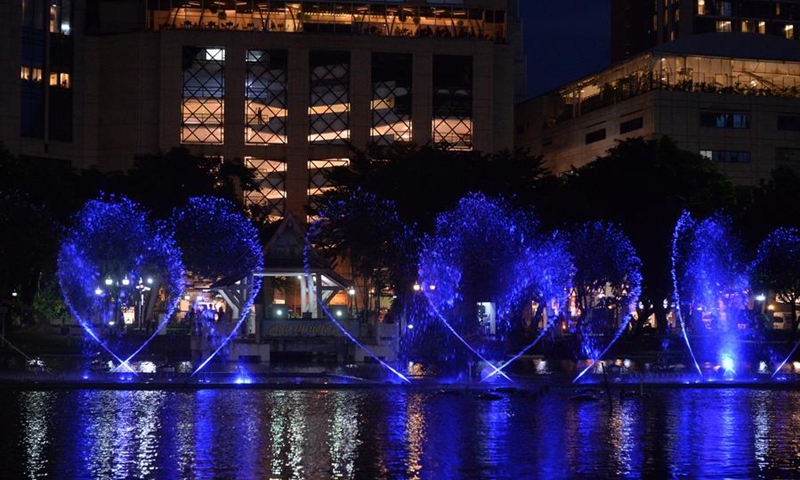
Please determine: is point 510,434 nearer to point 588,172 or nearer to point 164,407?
point 164,407

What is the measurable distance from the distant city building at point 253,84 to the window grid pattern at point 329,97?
10cm

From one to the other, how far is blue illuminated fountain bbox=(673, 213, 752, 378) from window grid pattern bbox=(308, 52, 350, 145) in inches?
1703

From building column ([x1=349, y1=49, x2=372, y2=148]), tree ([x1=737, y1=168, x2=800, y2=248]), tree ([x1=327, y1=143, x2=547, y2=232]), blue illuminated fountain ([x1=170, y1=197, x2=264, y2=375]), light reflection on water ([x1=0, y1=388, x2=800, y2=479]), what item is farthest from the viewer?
building column ([x1=349, y1=49, x2=372, y2=148])

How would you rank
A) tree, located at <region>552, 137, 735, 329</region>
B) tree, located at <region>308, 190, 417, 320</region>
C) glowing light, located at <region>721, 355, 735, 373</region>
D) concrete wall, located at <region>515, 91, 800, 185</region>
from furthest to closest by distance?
concrete wall, located at <region>515, 91, 800, 185</region>, tree, located at <region>552, 137, 735, 329</region>, tree, located at <region>308, 190, 417, 320</region>, glowing light, located at <region>721, 355, 735, 373</region>

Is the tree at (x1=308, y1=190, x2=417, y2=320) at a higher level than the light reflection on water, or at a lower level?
higher

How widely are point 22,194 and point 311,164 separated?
146 feet

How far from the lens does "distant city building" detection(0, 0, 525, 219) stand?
11819cm

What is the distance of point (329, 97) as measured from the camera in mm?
120375

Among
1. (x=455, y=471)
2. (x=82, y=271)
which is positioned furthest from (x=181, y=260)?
(x=455, y=471)

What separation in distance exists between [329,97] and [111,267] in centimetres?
5026

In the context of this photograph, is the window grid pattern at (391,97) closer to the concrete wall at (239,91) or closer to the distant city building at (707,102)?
the concrete wall at (239,91)

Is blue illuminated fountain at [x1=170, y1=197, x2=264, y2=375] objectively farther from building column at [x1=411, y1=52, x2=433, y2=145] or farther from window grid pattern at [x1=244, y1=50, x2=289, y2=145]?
building column at [x1=411, y1=52, x2=433, y2=145]

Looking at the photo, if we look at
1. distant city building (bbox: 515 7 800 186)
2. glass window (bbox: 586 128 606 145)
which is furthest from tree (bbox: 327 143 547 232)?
glass window (bbox: 586 128 606 145)

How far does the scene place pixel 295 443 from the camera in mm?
28812
